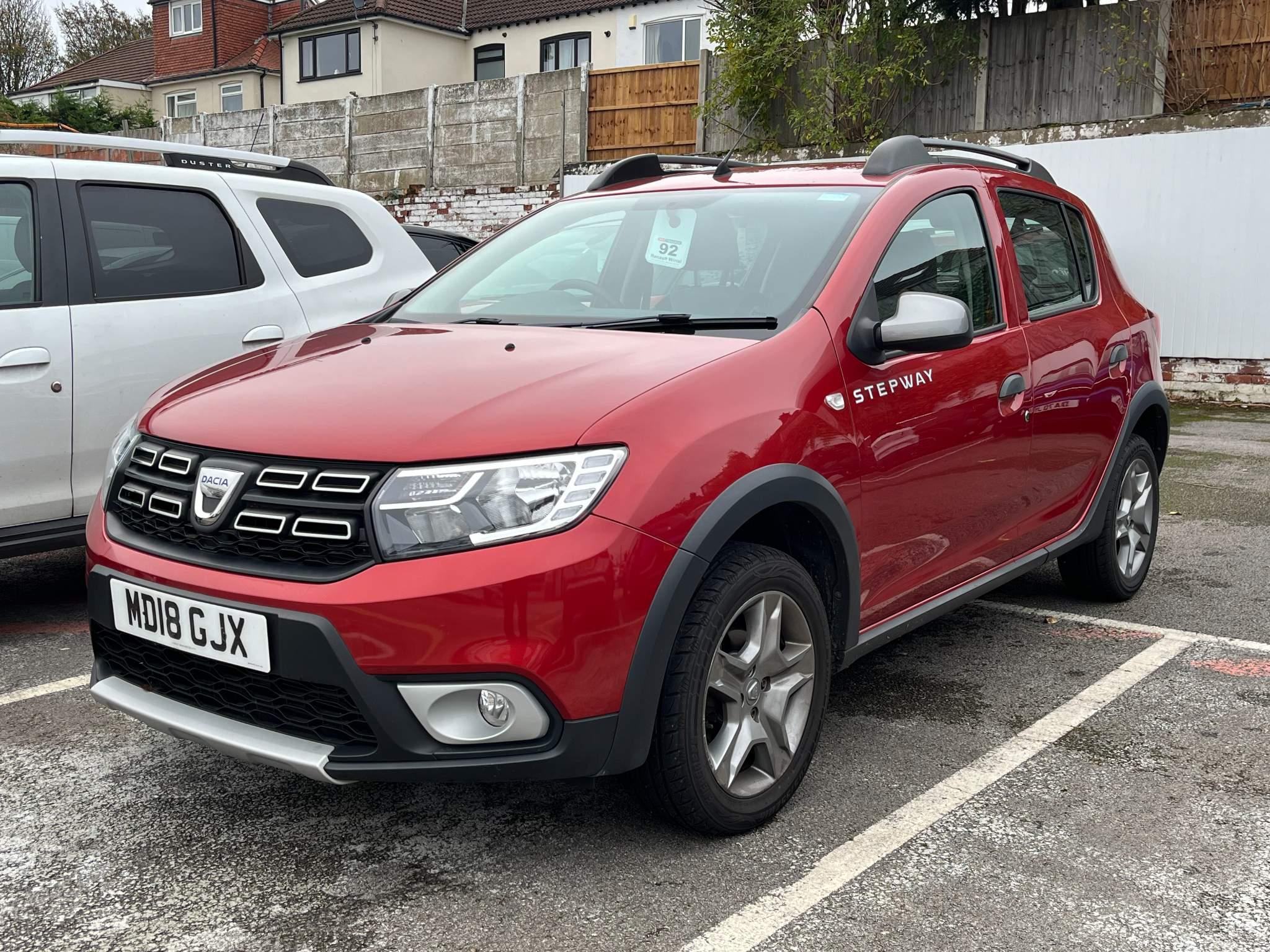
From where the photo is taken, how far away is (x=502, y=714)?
2.53 m

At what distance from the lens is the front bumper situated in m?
2.44

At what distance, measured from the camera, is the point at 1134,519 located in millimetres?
Result: 5047

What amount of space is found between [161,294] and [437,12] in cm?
2996

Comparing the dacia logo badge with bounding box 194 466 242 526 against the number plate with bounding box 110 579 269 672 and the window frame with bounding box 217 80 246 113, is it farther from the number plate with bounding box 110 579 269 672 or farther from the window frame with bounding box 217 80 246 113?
the window frame with bounding box 217 80 246 113

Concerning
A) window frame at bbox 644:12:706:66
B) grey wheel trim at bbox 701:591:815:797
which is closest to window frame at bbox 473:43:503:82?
window frame at bbox 644:12:706:66

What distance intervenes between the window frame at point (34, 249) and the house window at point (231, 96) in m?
35.1

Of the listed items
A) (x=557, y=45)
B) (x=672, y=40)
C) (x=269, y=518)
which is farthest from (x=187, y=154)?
(x=557, y=45)

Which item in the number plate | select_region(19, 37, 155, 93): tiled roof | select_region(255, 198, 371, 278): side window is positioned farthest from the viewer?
select_region(19, 37, 155, 93): tiled roof

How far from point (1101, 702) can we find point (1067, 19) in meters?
11.0

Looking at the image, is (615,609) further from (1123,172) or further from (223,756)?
(1123,172)

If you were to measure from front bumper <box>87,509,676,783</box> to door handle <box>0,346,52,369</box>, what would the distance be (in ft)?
7.33

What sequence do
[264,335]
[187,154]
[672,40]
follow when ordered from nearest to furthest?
[264,335], [187,154], [672,40]

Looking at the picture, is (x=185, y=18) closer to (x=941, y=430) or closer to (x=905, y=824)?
(x=941, y=430)

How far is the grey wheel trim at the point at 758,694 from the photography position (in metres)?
2.83
